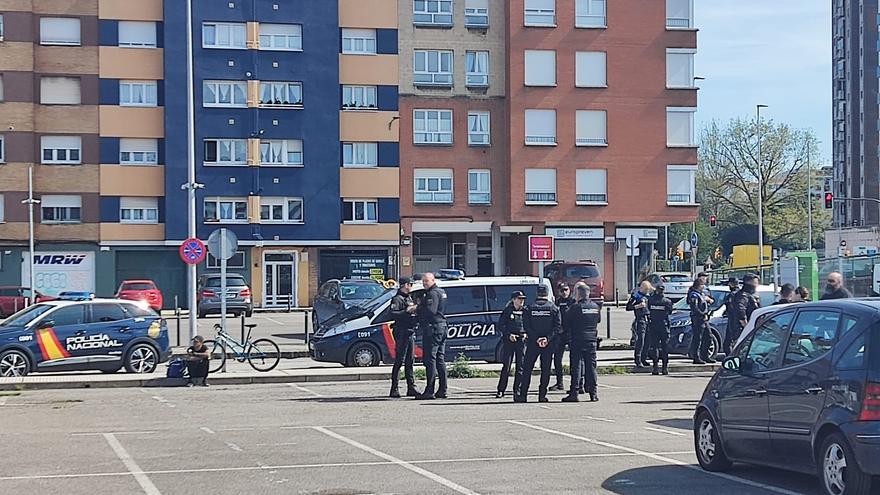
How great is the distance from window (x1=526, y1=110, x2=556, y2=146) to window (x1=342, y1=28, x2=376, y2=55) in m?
8.32

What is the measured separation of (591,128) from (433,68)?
8.30 metres

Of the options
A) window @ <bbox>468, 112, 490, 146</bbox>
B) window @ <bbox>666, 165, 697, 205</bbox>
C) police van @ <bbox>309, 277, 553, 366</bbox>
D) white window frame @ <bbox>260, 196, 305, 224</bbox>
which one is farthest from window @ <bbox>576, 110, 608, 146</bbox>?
police van @ <bbox>309, 277, 553, 366</bbox>

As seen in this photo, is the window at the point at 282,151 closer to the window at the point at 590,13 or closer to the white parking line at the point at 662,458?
the window at the point at 590,13

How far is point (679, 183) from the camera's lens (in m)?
60.6

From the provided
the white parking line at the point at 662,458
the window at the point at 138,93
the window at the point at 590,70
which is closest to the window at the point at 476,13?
the window at the point at 590,70

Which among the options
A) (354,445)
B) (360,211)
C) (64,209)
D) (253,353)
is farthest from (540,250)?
(64,209)

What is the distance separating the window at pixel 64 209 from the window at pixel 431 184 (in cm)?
1585

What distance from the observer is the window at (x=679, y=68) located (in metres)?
60.5

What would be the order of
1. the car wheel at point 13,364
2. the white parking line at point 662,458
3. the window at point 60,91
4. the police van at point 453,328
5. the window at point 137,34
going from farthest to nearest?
the window at point 137,34, the window at point 60,91, the police van at point 453,328, the car wheel at point 13,364, the white parking line at point 662,458

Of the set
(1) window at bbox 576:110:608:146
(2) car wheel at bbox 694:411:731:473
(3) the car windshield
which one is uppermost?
(1) window at bbox 576:110:608:146

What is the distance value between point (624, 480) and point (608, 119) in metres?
50.5

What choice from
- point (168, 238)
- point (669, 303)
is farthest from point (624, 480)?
point (168, 238)

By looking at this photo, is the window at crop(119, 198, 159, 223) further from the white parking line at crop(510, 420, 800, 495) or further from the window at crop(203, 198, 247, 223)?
the white parking line at crop(510, 420, 800, 495)

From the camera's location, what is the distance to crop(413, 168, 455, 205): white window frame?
59.3 metres
